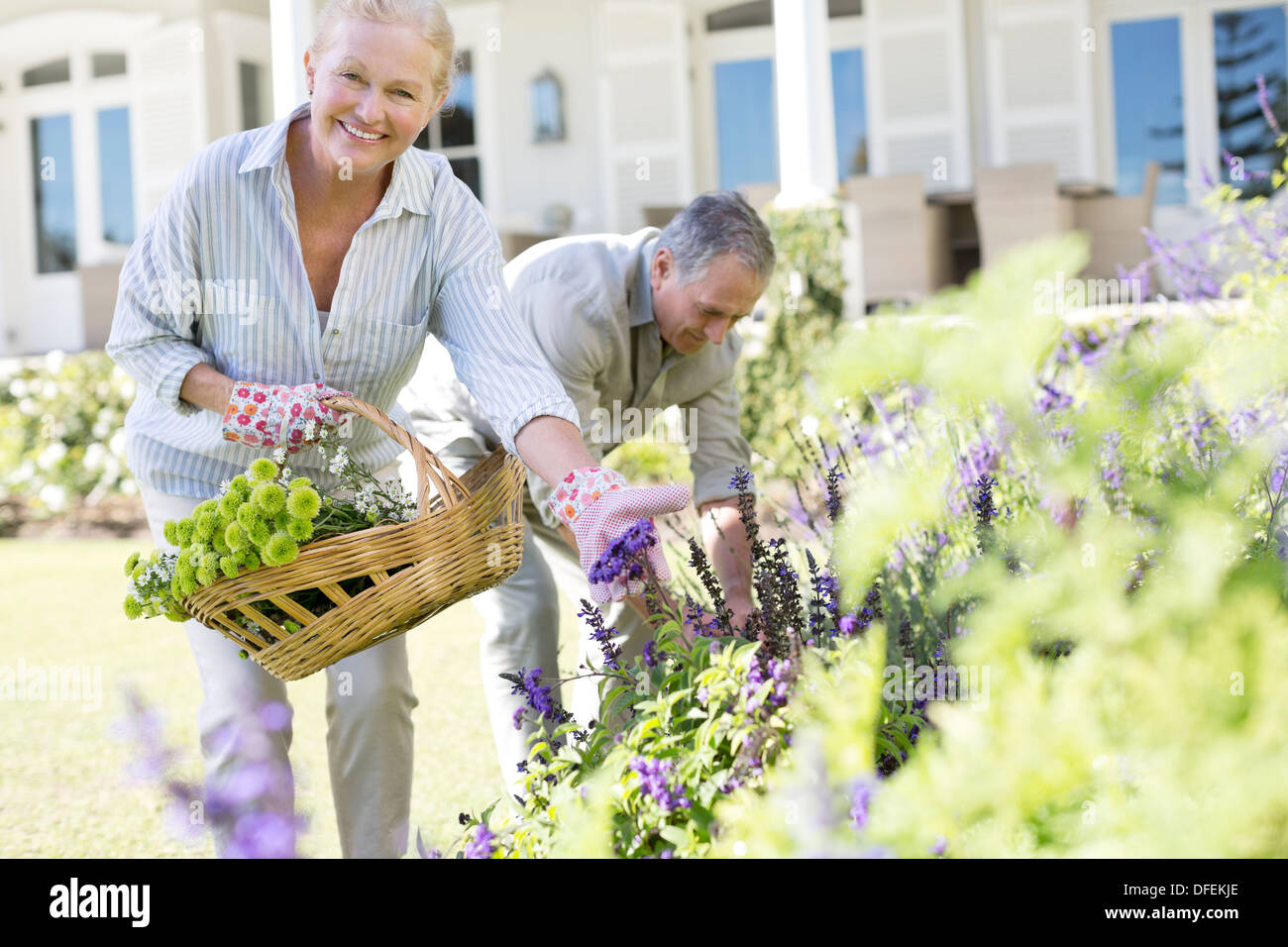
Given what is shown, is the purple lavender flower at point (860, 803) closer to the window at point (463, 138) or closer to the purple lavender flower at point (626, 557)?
the purple lavender flower at point (626, 557)

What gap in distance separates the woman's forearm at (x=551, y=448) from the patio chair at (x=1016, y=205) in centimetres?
680

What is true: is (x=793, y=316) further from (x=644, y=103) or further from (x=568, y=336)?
(x=644, y=103)

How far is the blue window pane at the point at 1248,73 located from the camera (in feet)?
33.5

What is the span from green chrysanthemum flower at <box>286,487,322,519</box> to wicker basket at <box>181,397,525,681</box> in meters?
0.05

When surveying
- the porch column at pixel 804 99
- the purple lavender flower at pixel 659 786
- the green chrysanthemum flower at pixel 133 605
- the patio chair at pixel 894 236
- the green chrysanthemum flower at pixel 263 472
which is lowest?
the purple lavender flower at pixel 659 786

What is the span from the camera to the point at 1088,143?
10258mm

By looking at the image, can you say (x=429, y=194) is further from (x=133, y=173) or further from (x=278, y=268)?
(x=133, y=173)

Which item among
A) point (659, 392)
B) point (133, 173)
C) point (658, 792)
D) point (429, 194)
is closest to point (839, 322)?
point (659, 392)

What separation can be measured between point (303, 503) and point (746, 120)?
1082cm

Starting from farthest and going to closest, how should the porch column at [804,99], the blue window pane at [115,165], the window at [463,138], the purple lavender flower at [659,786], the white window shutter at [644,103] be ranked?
the blue window pane at [115,165]
the window at [463,138]
the white window shutter at [644,103]
the porch column at [804,99]
the purple lavender flower at [659,786]

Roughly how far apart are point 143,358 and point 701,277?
1.05 metres

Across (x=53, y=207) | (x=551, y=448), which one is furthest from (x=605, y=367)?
(x=53, y=207)

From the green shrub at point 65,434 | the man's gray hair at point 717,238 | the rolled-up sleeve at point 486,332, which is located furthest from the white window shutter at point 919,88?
the rolled-up sleeve at point 486,332

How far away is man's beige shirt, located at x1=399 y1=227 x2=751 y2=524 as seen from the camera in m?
2.52
